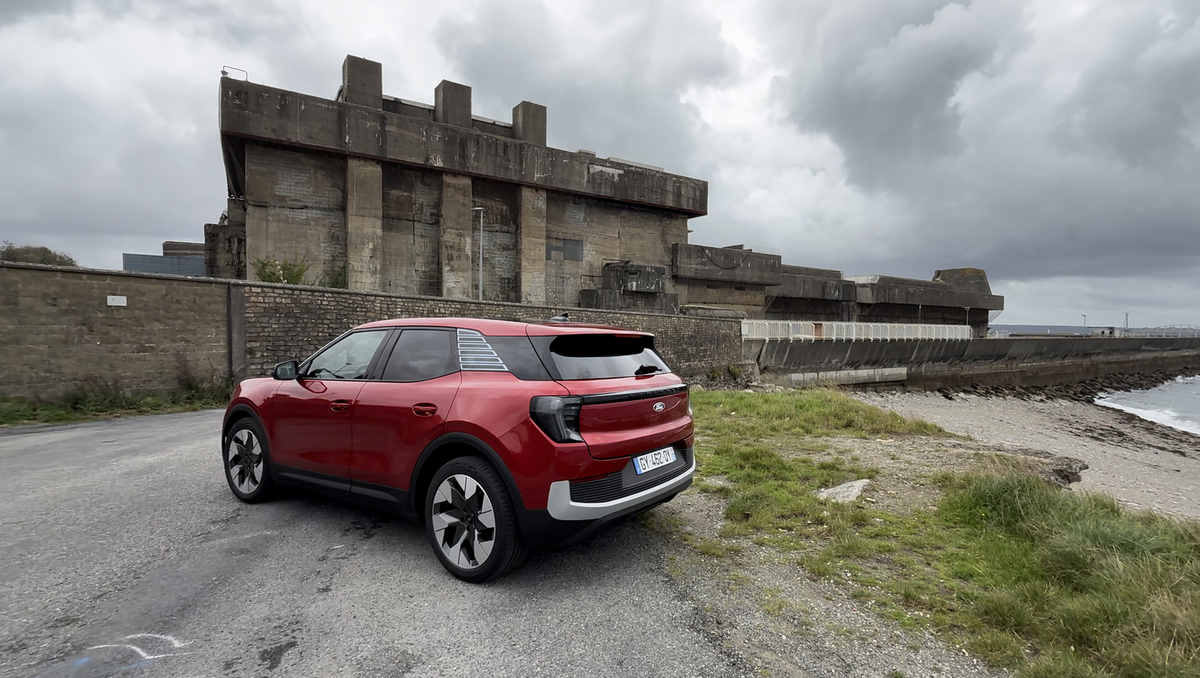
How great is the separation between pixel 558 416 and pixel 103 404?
44.6ft

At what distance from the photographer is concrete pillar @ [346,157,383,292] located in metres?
27.5

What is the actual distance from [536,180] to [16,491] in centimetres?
3060

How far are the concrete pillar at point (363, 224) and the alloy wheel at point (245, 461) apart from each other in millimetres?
24435

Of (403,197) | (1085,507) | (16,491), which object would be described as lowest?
(16,491)

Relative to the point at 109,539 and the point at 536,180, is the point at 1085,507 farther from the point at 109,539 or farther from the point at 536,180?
the point at 536,180

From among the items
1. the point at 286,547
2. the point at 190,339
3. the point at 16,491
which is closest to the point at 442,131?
the point at 190,339

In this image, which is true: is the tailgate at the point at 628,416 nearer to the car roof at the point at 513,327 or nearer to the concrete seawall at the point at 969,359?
the car roof at the point at 513,327

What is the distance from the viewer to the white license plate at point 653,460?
3.31m

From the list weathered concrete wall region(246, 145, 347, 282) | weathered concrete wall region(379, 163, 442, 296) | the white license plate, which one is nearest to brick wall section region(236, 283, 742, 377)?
the white license plate

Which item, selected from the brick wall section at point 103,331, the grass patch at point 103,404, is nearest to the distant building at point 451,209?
the brick wall section at point 103,331

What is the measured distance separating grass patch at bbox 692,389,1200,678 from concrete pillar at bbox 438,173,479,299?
27360 millimetres

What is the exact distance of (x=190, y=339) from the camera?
526 inches

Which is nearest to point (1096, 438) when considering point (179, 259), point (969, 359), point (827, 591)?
point (827, 591)

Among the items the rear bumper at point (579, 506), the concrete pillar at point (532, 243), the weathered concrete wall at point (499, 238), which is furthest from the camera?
the concrete pillar at point (532, 243)
